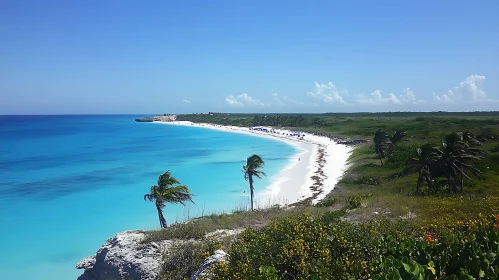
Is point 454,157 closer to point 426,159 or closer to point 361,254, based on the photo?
point 426,159

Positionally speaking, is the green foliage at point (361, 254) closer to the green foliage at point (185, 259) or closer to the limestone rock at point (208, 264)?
the limestone rock at point (208, 264)

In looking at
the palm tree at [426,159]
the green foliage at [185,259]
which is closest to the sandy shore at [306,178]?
the palm tree at [426,159]

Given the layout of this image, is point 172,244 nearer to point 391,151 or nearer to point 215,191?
point 215,191

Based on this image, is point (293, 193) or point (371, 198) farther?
point (293, 193)

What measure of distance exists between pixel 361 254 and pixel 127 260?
9329 millimetres

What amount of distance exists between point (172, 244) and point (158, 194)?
1177 cm

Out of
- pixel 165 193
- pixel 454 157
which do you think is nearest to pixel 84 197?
pixel 165 193

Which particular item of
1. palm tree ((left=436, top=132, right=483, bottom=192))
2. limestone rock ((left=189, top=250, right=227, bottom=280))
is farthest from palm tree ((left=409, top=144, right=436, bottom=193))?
limestone rock ((left=189, top=250, right=227, bottom=280))

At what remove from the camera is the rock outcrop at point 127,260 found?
12336 millimetres

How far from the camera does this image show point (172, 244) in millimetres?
13430

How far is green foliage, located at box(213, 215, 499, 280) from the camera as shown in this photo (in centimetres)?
591

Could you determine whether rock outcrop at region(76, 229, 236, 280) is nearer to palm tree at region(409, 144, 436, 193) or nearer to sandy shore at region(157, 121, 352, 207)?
palm tree at region(409, 144, 436, 193)

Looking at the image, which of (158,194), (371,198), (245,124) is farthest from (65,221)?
(245,124)

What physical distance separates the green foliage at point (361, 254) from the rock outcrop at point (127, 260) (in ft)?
15.0
